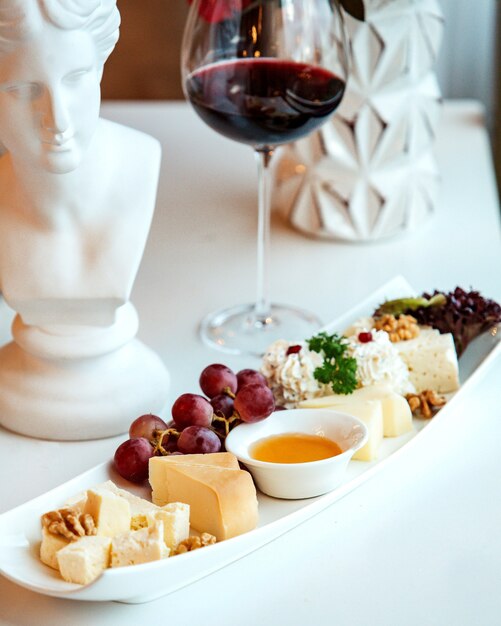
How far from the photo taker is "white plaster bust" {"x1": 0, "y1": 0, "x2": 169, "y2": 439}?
731 millimetres

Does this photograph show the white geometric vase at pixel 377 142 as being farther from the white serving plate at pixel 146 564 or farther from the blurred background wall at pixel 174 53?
the blurred background wall at pixel 174 53

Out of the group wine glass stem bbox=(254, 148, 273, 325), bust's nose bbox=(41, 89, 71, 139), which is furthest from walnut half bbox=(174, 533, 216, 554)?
wine glass stem bbox=(254, 148, 273, 325)

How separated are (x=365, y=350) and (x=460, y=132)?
2.97 feet

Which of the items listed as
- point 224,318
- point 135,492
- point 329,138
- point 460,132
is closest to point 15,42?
point 135,492

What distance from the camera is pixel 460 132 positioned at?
65.1 inches

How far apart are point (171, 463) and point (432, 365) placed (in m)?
0.30

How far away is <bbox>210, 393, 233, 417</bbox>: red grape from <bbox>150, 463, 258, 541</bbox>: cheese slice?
11 cm

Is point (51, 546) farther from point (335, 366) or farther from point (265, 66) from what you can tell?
point (265, 66)

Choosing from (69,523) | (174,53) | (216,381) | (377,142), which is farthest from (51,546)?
(174,53)

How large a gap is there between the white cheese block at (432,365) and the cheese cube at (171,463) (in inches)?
9.5

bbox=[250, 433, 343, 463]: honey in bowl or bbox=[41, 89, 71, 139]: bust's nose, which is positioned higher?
bbox=[41, 89, 71, 139]: bust's nose

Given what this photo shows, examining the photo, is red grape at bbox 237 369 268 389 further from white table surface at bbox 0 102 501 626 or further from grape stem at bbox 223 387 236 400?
white table surface at bbox 0 102 501 626

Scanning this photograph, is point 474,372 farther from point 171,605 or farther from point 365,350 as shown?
point 171,605

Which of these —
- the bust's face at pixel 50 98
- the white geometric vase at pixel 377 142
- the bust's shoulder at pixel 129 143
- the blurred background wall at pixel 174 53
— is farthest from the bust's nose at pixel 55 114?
the blurred background wall at pixel 174 53
